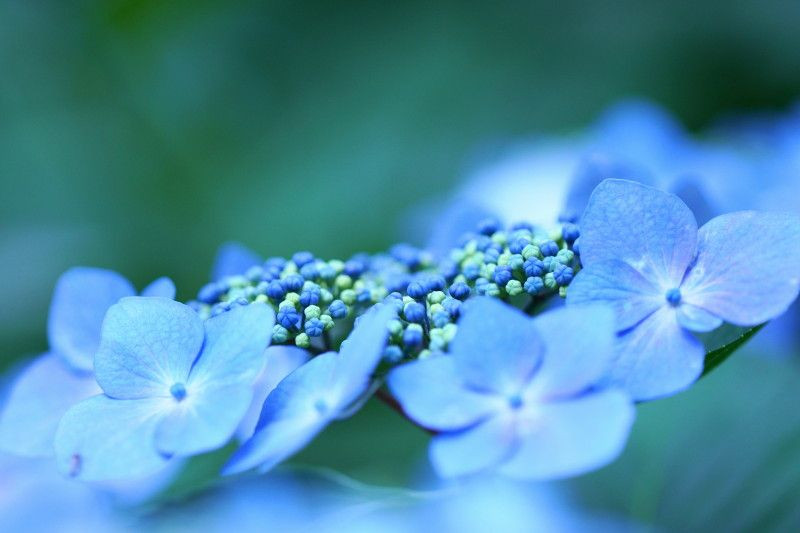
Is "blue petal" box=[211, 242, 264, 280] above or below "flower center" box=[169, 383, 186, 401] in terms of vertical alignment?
above

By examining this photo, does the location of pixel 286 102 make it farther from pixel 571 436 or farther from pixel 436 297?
pixel 571 436

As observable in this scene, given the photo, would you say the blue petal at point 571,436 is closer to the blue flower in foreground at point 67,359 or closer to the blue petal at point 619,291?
the blue petal at point 619,291

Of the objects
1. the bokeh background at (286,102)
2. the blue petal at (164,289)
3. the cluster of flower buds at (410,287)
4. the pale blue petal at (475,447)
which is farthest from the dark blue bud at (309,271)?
the bokeh background at (286,102)

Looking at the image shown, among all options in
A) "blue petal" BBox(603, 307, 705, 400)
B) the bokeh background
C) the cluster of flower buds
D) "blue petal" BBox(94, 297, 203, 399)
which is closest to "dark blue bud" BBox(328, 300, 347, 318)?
the cluster of flower buds

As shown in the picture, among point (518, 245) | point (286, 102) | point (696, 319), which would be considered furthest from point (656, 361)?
point (286, 102)

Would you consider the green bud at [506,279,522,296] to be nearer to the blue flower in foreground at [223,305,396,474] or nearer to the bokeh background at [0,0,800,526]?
the blue flower in foreground at [223,305,396,474]

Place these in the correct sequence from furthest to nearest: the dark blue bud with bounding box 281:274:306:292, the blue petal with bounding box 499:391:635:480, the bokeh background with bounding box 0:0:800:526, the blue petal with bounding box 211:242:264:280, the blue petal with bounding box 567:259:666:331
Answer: the bokeh background with bounding box 0:0:800:526, the blue petal with bounding box 211:242:264:280, the dark blue bud with bounding box 281:274:306:292, the blue petal with bounding box 567:259:666:331, the blue petal with bounding box 499:391:635:480
